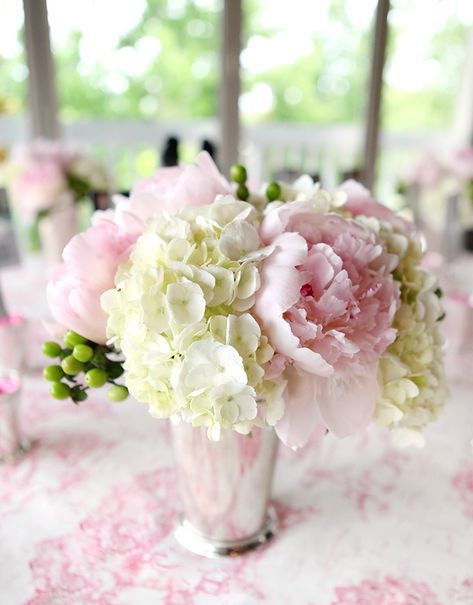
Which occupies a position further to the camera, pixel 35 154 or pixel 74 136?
pixel 74 136

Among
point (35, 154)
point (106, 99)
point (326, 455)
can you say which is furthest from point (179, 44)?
point (326, 455)

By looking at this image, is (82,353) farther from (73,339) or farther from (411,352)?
(411,352)

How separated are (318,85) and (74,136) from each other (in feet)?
4.88

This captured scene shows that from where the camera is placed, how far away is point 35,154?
5.23 feet

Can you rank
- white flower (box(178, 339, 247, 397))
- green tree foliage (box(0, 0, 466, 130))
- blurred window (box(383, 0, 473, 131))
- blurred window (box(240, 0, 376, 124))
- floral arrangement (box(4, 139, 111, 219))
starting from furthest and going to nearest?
blurred window (box(383, 0, 473, 131)) → blurred window (box(240, 0, 376, 124)) → green tree foliage (box(0, 0, 466, 130)) → floral arrangement (box(4, 139, 111, 219)) → white flower (box(178, 339, 247, 397))

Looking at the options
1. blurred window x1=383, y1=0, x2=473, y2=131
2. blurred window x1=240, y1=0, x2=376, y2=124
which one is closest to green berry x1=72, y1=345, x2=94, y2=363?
blurred window x1=240, y1=0, x2=376, y2=124

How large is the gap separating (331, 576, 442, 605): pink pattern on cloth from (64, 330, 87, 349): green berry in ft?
1.22

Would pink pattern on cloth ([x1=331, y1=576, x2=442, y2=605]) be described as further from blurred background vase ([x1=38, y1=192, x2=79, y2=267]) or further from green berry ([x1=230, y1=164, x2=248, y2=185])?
blurred background vase ([x1=38, y1=192, x2=79, y2=267])

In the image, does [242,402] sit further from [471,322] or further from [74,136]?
[74,136]

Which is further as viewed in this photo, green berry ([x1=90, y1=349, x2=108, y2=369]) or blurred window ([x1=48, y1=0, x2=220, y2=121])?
blurred window ([x1=48, y1=0, x2=220, y2=121])

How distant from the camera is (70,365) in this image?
0.58 metres

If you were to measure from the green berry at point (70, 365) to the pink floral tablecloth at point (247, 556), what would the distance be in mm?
228

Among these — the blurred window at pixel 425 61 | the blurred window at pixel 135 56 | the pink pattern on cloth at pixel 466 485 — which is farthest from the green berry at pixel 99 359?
the blurred window at pixel 425 61

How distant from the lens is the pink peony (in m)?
0.56
